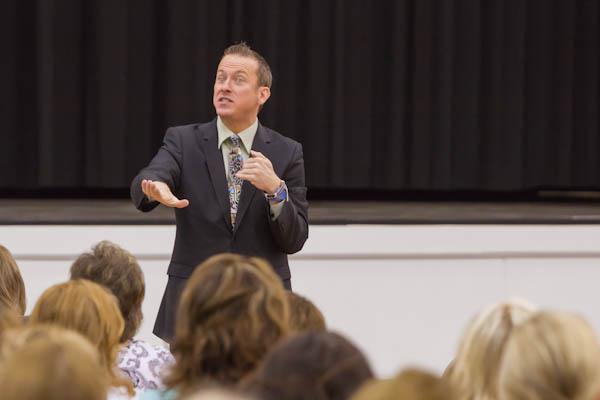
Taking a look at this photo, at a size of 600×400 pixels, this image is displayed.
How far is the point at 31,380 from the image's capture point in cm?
126

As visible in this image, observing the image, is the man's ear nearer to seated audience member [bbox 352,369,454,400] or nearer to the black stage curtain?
seated audience member [bbox 352,369,454,400]

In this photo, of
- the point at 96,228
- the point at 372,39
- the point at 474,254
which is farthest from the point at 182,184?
the point at 372,39

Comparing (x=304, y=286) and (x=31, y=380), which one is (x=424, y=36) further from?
(x=31, y=380)

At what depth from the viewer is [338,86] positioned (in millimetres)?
6719

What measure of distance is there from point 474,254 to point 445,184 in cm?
189

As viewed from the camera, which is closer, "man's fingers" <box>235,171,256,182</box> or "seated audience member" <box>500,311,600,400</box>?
"seated audience member" <box>500,311,600,400</box>

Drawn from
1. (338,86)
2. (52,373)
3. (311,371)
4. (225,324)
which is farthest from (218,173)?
(338,86)

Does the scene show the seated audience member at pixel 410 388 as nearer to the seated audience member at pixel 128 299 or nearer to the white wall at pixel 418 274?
the seated audience member at pixel 128 299

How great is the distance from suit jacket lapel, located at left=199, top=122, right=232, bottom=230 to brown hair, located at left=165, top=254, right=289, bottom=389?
1428 millimetres

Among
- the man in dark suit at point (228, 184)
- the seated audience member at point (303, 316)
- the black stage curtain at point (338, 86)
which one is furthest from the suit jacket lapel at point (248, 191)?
the black stage curtain at point (338, 86)

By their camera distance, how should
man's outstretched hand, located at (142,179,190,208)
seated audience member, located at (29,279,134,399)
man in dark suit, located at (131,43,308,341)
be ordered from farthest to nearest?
man in dark suit, located at (131,43,308,341) → man's outstretched hand, located at (142,179,190,208) → seated audience member, located at (29,279,134,399)

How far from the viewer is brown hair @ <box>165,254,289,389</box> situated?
6.18 ft

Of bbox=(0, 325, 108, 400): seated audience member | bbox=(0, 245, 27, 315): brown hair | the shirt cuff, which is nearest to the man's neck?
the shirt cuff

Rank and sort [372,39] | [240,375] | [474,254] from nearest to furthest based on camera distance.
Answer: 1. [240,375]
2. [474,254]
3. [372,39]
